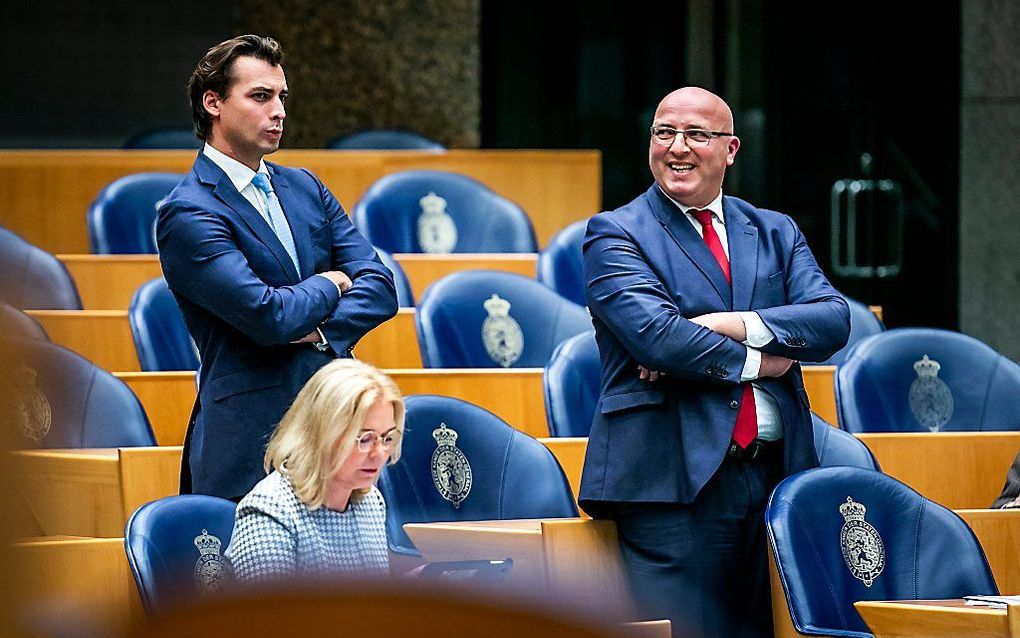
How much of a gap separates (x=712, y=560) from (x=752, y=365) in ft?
0.99

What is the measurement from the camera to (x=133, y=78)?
20.9ft

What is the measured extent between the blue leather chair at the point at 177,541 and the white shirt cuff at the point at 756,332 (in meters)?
0.82

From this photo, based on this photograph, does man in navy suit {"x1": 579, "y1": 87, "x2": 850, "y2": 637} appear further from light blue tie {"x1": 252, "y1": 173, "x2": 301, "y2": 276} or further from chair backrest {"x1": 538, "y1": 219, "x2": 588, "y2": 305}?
chair backrest {"x1": 538, "y1": 219, "x2": 588, "y2": 305}

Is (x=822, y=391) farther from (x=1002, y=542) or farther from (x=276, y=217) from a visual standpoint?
(x=276, y=217)

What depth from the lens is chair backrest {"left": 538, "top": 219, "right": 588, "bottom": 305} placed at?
13.5 feet

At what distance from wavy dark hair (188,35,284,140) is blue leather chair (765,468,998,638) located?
107 centimetres

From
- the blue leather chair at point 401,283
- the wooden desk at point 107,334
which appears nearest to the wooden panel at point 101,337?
the wooden desk at point 107,334

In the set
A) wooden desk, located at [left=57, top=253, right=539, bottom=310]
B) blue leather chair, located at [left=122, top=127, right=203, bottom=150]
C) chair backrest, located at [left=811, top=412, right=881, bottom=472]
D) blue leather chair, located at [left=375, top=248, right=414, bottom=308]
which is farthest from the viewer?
blue leather chair, located at [left=122, top=127, right=203, bottom=150]

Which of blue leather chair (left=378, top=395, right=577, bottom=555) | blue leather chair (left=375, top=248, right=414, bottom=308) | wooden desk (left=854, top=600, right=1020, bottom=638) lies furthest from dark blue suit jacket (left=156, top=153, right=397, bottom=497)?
blue leather chair (left=375, top=248, right=414, bottom=308)

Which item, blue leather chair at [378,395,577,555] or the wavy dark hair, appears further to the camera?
blue leather chair at [378,395,577,555]

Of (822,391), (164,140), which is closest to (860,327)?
(822,391)

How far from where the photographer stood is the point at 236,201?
7.82ft

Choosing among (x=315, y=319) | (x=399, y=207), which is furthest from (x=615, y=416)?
(x=399, y=207)

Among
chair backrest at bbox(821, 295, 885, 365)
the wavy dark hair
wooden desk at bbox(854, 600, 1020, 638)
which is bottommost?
wooden desk at bbox(854, 600, 1020, 638)
